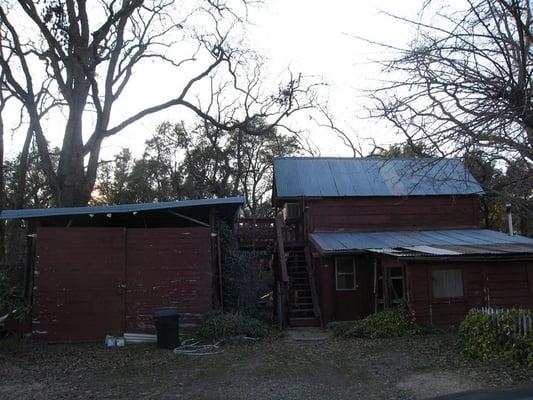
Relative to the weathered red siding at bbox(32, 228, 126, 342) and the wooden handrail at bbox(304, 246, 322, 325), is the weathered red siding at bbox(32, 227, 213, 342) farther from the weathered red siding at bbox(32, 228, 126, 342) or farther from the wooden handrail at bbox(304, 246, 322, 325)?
Result: the wooden handrail at bbox(304, 246, 322, 325)

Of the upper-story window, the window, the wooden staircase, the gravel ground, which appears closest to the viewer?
the gravel ground

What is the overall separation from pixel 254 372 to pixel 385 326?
18.8ft

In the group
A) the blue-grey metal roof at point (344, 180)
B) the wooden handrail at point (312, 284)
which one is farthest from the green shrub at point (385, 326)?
the blue-grey metal roof at point (344, 180)

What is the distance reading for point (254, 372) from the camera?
10188 mm

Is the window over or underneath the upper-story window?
underneath

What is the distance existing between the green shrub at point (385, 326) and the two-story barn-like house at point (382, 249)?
20.8 inches

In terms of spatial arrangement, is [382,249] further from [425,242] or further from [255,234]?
[255,234]

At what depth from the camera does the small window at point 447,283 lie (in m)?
15.9

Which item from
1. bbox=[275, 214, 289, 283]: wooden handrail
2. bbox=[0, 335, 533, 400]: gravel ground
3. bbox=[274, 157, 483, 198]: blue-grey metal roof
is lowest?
bbox=[0, 335, 533, 400]: gravel ground

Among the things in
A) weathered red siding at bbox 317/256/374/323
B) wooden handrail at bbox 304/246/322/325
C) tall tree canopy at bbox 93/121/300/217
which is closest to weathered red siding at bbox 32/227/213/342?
wooden handrail at bbox 304/246/322/325

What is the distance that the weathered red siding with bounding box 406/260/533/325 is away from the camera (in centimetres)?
1560

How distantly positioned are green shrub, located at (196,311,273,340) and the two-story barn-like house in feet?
8.19

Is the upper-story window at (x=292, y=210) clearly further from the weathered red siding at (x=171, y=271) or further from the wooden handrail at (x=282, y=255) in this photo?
the weathered red siding at (x=171, y=271)

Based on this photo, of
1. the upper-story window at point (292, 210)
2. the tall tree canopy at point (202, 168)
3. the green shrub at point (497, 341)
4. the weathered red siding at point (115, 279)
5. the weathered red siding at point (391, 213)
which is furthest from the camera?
the tall tree canopy at point (202, 168)
